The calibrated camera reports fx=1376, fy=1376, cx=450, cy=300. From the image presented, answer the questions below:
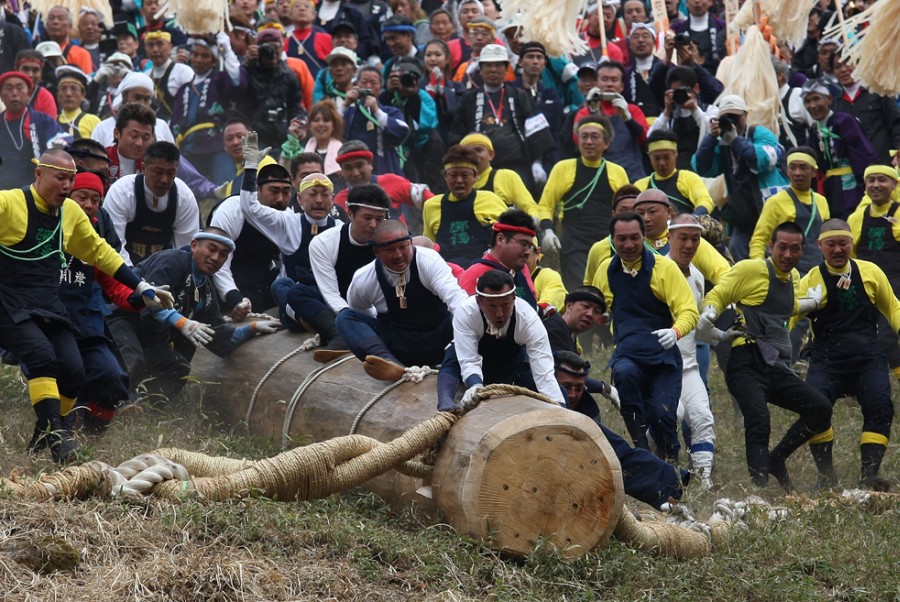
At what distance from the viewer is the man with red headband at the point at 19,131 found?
12.5 meters

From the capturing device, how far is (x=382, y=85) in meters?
14.0

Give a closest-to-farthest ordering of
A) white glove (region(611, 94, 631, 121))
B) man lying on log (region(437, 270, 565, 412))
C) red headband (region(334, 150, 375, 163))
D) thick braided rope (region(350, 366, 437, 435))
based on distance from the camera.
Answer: man lying on log (region(437, 270, 565, 412)) → thick braided rope (region(350, 366, 437, 435)) → red headband (region(334, 150, 375, 163)) → white glove (region(611, 94, 631, 121))

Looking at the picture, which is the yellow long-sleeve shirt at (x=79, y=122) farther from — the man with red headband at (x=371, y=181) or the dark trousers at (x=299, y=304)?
the dark trousers at (x=299, y=304)

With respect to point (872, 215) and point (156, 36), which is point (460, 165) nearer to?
point (872, 215)

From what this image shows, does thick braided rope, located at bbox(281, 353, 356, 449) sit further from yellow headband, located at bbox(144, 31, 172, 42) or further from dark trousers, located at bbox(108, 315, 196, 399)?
yellow headband, located at bbox(144, 31, 172, 42)

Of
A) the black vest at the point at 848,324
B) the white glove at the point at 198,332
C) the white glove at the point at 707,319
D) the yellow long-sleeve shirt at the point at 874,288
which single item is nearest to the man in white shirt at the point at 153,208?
the white glove at the point at 198,332

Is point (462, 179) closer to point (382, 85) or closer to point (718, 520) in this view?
point (382, 85)

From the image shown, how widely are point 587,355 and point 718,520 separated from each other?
197 inches

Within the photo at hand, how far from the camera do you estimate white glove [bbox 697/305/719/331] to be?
374 inches

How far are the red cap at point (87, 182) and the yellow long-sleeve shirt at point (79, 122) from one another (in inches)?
160

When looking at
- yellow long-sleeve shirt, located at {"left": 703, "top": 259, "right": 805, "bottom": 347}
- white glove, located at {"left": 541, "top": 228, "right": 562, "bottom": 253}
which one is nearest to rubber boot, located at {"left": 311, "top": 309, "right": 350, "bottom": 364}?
yellow long-sleeve shirt, located at {"left": 703, "top": 259, "right": 805, "bottom": 347}

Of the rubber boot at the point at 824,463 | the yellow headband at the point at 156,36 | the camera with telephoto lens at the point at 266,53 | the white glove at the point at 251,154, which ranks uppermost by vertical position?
the yellow headband at the point at 156,36

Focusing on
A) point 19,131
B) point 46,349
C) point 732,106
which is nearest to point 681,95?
point 732,106

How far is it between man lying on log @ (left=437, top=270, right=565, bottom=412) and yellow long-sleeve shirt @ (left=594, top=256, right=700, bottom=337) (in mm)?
1843
